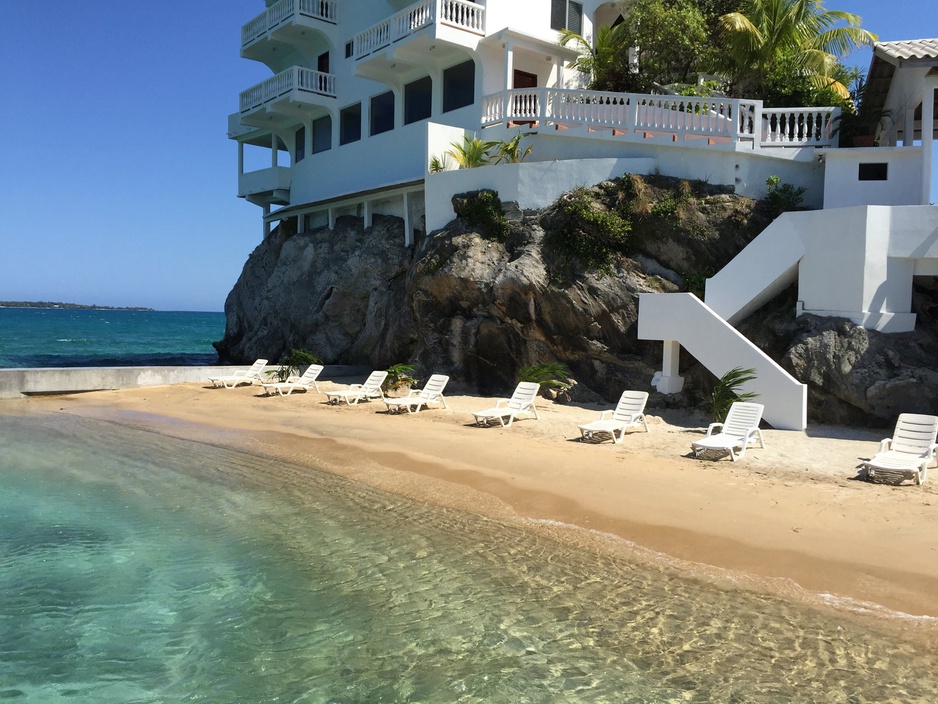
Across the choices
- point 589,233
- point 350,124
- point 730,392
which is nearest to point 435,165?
point 589,233

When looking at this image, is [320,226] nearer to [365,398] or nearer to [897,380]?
[365,398]

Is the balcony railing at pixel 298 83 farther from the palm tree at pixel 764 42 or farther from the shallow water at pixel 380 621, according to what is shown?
the shallow water at pixel 380 621

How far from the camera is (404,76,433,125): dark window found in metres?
26.3

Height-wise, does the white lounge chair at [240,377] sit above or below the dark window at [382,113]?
below

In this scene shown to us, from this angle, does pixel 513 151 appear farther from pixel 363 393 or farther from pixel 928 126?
pixel 928 126

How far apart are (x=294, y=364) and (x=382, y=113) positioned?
9.84 meters

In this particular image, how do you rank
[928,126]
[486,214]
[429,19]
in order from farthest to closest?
[429,19]
[486,214]
[928,126]

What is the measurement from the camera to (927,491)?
34.7 feet

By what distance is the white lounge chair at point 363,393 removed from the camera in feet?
68.2

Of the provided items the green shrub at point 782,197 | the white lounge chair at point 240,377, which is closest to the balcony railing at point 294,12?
the white lounge chair at point 240,377

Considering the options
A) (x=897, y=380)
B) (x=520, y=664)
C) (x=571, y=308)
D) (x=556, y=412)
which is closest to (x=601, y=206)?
(x=571, y=308)

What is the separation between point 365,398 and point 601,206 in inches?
318

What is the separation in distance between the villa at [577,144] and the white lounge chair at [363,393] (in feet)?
15.9

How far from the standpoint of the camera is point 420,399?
1891 cm
